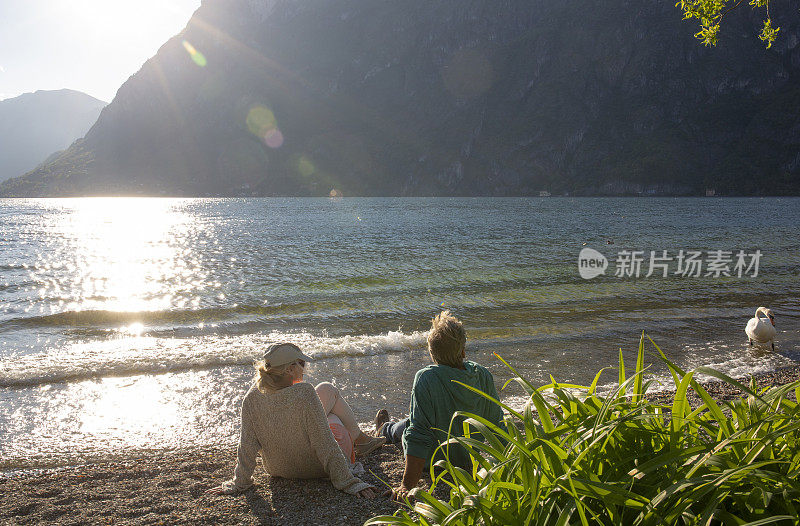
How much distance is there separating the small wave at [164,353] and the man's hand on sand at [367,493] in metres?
5.69

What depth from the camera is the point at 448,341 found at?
4.23 metres

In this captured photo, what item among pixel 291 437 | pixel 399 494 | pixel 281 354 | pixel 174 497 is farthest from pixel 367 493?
pixel 174 497

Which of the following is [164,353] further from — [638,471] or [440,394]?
[638,471]

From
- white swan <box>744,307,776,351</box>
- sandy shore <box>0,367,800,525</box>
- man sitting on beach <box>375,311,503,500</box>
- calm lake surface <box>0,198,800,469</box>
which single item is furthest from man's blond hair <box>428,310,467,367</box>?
white swan <box>744,307,776,351</box>

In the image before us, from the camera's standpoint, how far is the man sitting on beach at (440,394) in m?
4.23

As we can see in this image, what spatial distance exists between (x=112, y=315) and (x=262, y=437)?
1225 cm

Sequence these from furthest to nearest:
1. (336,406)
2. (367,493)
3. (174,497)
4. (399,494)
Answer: (336,406)
(174,497)
(367,493)
(399,494)

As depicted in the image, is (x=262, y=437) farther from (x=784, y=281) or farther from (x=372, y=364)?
(x=784, y=281)

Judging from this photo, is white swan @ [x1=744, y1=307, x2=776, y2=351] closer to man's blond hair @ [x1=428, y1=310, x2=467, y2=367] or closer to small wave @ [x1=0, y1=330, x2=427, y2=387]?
small wave @ [x1=0, y1=330, x2=427, y2=387]

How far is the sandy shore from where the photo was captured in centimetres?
436

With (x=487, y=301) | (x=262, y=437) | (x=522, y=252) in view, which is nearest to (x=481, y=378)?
(x=262, y=437)

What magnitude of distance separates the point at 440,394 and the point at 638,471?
2.65 metres

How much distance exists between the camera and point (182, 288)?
1952 centimetres

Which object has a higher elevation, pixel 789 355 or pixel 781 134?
pixel 781 134
